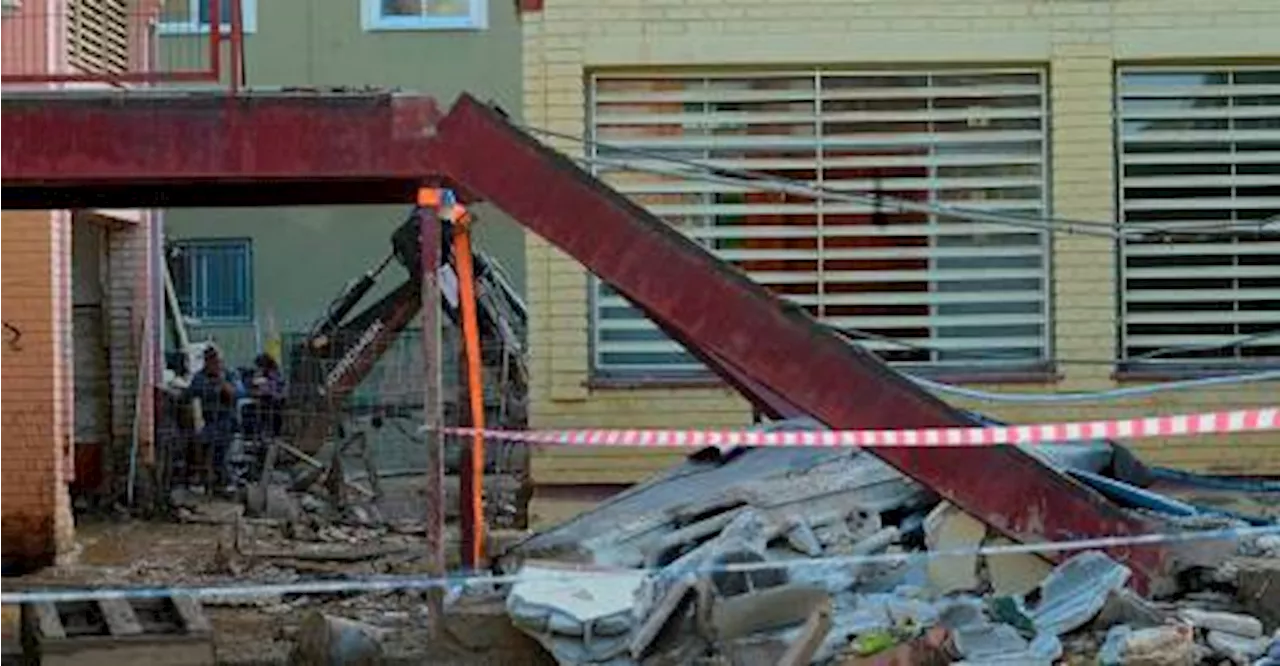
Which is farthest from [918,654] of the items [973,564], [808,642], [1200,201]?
[1200,201]

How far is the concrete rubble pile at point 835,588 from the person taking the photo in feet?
28.4

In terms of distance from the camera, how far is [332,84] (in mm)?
26422

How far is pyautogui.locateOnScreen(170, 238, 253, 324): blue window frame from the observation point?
28.3 meters

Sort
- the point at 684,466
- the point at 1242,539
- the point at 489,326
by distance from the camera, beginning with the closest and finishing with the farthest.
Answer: the point at 1242,539
the point at 684,466
the point at 489,326

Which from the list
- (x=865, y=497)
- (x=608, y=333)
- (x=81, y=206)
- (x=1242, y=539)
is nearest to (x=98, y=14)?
(x=81, y=206)

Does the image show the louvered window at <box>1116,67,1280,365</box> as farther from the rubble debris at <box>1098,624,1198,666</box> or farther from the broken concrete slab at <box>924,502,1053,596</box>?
the rubble debris at <box>1098,624,1198,666</box>

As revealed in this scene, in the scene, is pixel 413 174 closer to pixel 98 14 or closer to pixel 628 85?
pixel 628 85

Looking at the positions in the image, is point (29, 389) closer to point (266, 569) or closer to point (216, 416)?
point (266, 569)

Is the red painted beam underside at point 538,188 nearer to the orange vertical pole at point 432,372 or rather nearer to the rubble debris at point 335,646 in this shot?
the orange vertical pole at point 432,372

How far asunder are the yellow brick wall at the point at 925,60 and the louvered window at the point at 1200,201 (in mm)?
234

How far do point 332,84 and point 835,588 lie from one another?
17.9m

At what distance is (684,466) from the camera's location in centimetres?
1223

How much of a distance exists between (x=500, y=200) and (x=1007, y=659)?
338cm

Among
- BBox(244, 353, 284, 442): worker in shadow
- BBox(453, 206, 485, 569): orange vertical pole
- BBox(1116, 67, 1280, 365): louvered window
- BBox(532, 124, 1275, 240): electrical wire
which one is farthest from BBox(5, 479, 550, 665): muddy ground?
BBox(1116, 67, 1280, 365): louvered window
